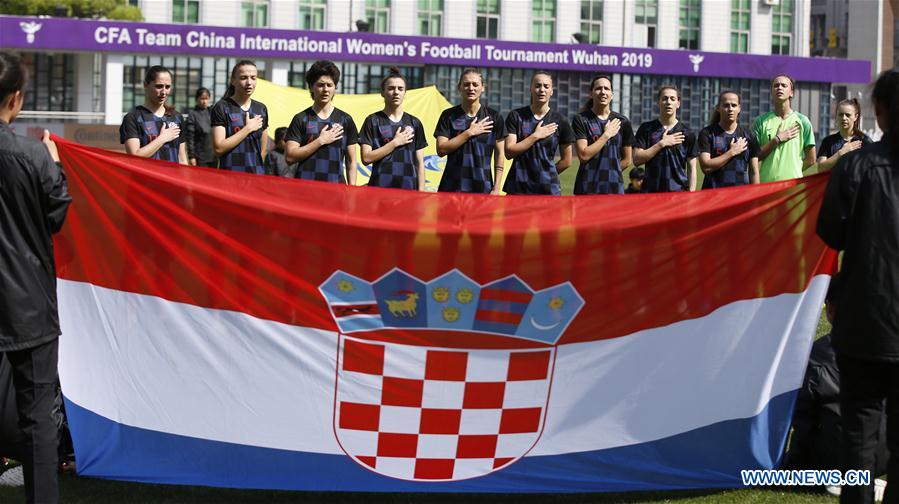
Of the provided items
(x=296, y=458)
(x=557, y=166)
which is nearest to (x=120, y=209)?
(x=296, y=458)

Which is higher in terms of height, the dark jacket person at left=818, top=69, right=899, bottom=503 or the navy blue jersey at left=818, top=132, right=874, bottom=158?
the navy blue jersey at left=818, top=132, right=874, bottom=158

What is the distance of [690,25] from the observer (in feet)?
193

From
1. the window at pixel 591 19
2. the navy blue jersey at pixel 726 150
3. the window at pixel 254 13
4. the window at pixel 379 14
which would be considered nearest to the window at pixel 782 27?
the window at pixel 591 19

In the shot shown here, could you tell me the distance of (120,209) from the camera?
17.5ft

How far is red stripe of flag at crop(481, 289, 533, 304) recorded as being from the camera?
5.28m

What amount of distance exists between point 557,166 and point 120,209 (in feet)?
12.8

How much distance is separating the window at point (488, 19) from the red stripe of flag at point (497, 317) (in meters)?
51.1

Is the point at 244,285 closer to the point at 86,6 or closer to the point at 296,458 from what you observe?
the point at 296,458

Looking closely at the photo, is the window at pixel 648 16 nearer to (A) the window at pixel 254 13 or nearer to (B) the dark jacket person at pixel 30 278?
(A) the window at pixel 254 13

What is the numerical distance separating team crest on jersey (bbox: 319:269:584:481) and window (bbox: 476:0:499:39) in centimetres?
5110

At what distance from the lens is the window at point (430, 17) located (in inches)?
2148

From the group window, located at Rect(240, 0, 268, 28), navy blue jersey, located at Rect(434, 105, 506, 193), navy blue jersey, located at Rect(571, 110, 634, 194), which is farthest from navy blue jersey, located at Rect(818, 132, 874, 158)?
window, located at Rect(240, 0, 268, 28)

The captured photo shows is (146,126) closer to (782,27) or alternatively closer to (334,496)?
(334,496)

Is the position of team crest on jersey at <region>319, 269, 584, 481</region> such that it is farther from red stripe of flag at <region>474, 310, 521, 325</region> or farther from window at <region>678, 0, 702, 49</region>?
window at <region>678, 0, 702, 49</region>
